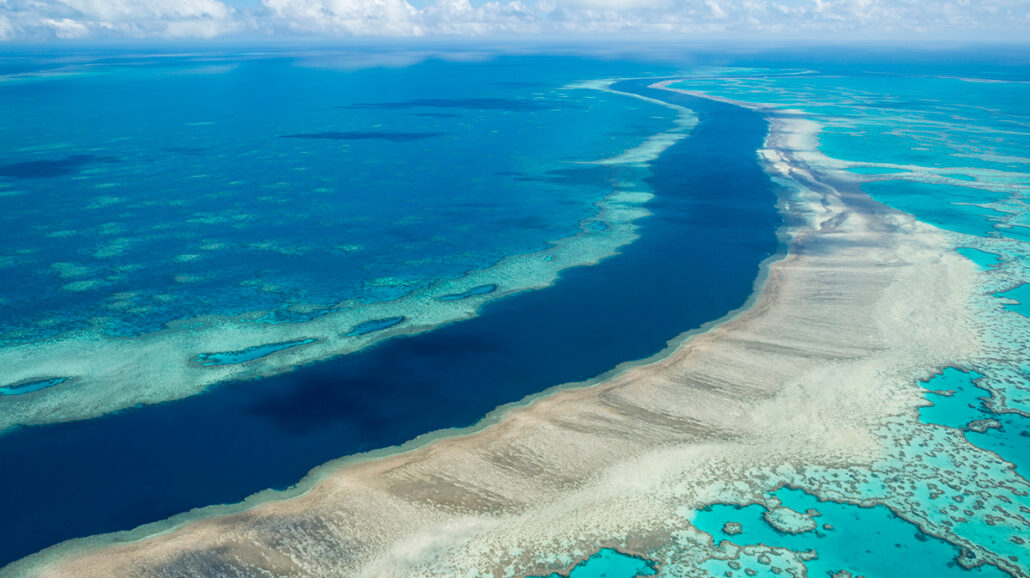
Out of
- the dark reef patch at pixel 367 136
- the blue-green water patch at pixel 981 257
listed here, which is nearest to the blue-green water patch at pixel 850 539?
the blue-green water patch at pixel 981 257

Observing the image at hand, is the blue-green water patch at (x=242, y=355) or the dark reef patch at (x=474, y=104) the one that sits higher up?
the dark reef patch at (x=474, y=104)

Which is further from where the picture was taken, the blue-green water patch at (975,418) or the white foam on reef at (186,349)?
the white foam on reef at (186,349)

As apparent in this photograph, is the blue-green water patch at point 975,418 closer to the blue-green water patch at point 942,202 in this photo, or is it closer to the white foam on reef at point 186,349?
the white foam on reef at point 186,349

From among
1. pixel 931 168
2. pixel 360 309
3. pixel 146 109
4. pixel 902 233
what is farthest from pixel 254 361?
pixel 146 109

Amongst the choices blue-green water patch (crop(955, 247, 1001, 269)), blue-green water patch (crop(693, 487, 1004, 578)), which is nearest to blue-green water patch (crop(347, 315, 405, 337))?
blue-green water patch (crop(693, 487, 1004, 578))

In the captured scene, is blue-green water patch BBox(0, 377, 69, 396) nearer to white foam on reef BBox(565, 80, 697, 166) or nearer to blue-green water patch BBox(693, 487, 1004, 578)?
blue-green water patch BBox(693, 487, 1004, 578)

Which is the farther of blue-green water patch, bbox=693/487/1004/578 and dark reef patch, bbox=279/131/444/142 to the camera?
dark reef patch, bbox=279/131/444/142
